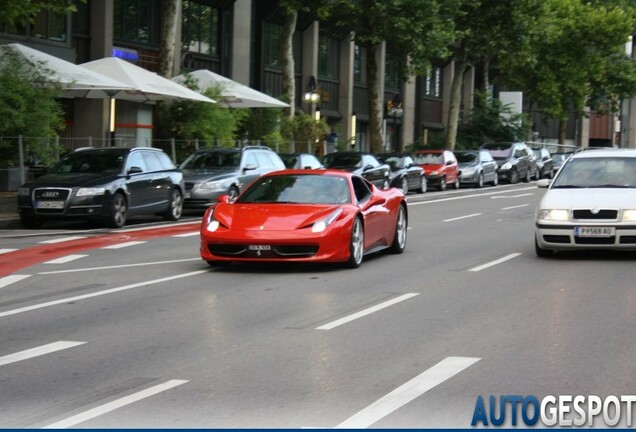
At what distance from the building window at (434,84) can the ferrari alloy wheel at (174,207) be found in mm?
46846

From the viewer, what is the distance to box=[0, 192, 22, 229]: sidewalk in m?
24.3

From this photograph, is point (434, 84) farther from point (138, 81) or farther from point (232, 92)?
point (138, 81)

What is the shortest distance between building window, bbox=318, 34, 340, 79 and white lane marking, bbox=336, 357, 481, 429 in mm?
49623

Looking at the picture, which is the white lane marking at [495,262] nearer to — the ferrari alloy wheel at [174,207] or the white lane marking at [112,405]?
the white lane marking at [112,405]

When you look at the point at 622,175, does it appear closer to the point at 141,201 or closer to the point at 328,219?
the point at 328,219

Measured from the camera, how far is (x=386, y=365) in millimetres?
8695

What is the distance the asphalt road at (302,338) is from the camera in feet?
24.1

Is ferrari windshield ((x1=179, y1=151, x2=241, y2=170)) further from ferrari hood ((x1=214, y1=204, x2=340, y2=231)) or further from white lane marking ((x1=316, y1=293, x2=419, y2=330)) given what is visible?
white lane marking ((x1=316, y1=293, x2=419, y2=330))

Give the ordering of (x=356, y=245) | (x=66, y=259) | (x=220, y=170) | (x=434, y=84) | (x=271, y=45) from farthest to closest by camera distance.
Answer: (x=434, y=84)
(x=271, y=45)
(x=220, y=170)
(x=66, y=259)
(x=356, y=245)

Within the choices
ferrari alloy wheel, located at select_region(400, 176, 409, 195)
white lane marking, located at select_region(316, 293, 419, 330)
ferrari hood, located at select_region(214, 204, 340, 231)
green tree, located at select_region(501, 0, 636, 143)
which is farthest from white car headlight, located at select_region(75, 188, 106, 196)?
green tree, located at select_region(501, 0, 636, 143)

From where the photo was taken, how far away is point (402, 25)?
45.1 m

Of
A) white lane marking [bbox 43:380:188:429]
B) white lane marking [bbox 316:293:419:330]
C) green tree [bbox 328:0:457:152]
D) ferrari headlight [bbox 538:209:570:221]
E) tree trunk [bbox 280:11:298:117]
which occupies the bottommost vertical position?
white lane marking [bbox 316:293:419:330]

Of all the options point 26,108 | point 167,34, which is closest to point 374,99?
point 167,34
